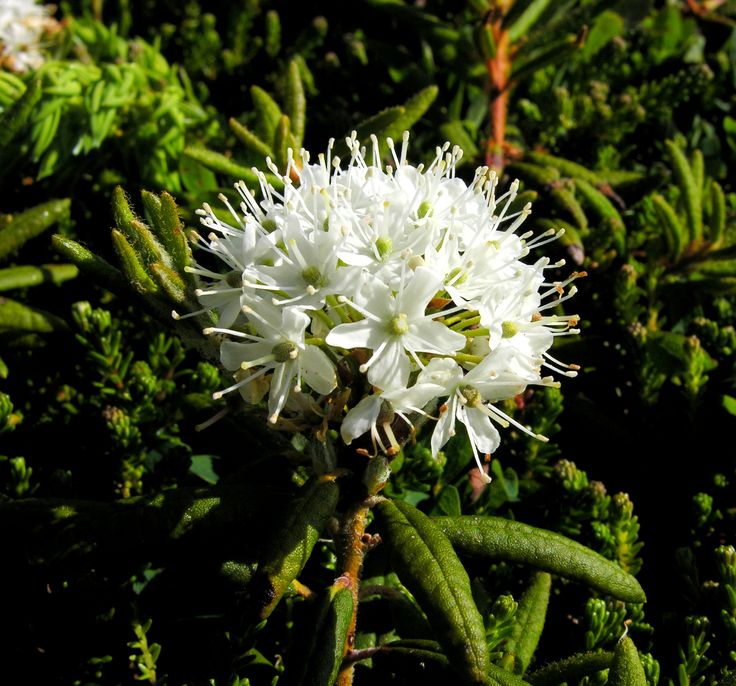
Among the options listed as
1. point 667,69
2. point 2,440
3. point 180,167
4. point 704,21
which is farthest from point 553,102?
point 2,440

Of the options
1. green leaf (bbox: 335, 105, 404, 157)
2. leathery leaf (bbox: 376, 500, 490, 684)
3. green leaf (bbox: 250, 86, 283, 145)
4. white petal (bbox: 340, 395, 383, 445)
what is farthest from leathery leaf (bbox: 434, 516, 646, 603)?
green leaf (bbox: 250, 86, 283, 145)

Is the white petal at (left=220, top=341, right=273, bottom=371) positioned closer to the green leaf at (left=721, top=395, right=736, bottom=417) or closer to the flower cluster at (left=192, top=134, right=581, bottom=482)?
the flower cluster at (left=192, top=134, right=581, bottom=482)

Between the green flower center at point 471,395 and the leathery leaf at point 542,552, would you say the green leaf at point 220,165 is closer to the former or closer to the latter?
the green flower center at point 471,395

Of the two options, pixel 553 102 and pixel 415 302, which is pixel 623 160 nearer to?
pixel 553 102

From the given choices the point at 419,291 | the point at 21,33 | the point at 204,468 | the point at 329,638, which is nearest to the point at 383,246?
the point at 419,291

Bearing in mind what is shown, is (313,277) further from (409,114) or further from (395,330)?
(409,114)

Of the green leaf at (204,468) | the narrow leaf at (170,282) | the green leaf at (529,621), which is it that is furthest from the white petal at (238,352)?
the green leaf at (529,621)
